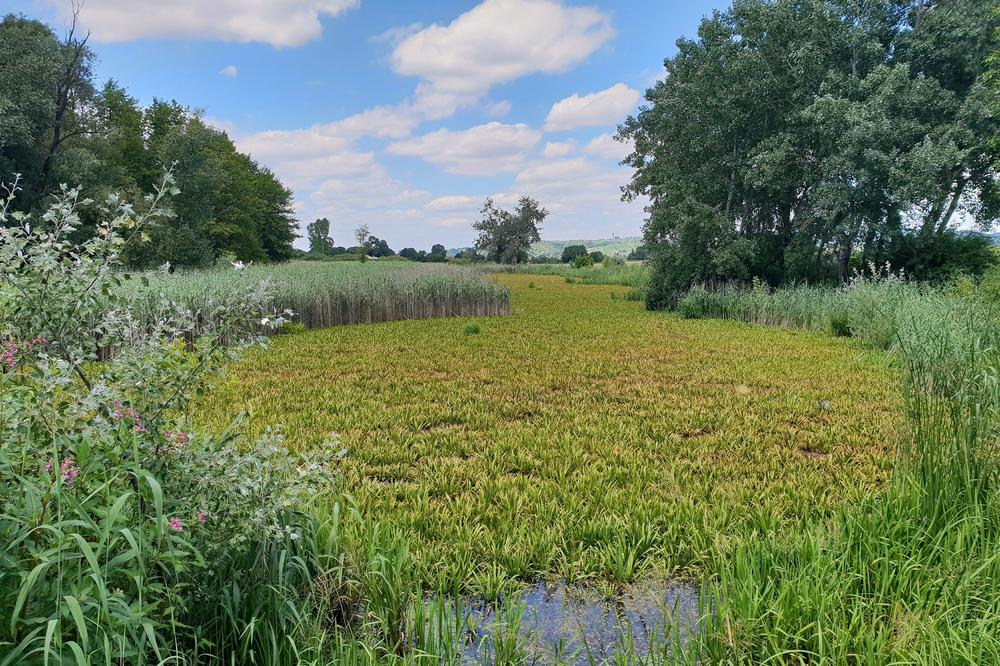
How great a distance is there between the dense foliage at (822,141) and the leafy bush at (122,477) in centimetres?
1530

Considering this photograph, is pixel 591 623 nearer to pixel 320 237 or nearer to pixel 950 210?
pixel 950 210

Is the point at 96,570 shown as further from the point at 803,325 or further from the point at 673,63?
the point at 673,63

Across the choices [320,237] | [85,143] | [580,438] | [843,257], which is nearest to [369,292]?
[580,438]

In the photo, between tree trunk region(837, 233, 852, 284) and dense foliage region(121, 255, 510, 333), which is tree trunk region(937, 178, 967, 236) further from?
dense foliage region(121, 255, 510, 333)

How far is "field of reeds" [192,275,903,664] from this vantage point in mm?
2307

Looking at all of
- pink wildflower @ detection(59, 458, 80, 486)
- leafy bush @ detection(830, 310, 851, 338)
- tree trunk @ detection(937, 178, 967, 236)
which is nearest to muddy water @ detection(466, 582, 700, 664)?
pink wildflower @ detection(59, 458, 80, 486)

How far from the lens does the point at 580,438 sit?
468 cm

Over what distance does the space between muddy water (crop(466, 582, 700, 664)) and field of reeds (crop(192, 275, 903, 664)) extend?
0.11 ft

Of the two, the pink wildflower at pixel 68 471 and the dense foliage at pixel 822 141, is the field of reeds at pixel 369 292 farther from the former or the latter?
the pink wildflower at pixel 68 471

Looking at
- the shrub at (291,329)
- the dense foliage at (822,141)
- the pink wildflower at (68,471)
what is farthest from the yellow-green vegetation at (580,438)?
the dense foliage at (822,141)

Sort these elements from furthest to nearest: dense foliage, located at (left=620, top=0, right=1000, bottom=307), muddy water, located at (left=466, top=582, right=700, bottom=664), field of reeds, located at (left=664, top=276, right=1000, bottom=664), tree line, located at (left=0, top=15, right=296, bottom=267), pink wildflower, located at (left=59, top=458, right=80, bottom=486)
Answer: tree line, located at (left=0, top=15, right=296, bottom=267) → dense foliage, located at (left=620, top=0, right=1000, bottom=307) → muddy water, located at (left=466, top=582, right=700, bottom=664) → field of reeds, located at (left=664, top=276, right=1000, bottom=664) → pink wildflower, located at (left=59, top=458, right=80, bottom=486)

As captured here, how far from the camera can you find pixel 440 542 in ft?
9.43

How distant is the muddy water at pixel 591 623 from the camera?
6.99ft

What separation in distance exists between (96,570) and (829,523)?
10.9ft
